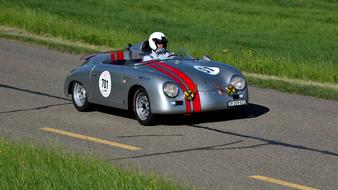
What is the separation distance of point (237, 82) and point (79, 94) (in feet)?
8.94

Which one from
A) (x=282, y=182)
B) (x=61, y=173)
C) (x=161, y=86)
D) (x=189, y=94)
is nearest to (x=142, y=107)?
(x=161, y=86)

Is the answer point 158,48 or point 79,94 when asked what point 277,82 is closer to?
point 158,48

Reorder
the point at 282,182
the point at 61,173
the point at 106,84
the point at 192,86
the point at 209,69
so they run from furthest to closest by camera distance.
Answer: the point at 106,84 → the point at 209,69 → the point at 192,86 → the point at 282,182 → the point at 61,173

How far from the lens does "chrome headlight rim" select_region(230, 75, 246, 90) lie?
1488 centimetres

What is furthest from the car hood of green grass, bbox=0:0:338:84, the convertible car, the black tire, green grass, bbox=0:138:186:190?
green grass, bbox=0:0:338:84

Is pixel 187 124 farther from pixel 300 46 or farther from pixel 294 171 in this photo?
pixel 300 46

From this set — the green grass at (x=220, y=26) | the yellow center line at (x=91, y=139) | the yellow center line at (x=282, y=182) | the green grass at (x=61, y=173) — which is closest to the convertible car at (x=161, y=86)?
the yellow center line at (x=91, y=139)

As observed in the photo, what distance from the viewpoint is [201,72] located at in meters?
14.9

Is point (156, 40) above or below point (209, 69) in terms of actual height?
above

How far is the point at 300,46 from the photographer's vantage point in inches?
1152

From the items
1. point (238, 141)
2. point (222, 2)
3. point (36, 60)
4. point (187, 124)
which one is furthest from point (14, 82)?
point (222, 2)

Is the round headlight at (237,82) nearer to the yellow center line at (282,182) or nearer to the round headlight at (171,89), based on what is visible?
the round headlight at (171,89)

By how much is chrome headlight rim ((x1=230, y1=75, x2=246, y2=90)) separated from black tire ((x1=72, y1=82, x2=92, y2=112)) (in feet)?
7.96

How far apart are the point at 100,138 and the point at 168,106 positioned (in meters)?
1.27
